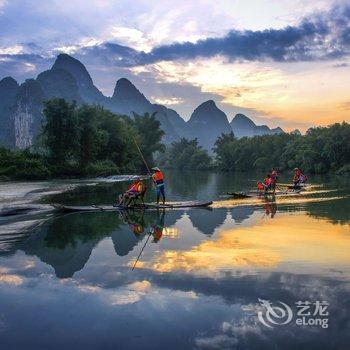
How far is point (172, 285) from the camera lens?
955 centimetres

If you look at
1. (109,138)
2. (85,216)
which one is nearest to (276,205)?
(85,216)

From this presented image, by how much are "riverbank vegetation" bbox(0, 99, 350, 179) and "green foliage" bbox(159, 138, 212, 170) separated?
397 mm

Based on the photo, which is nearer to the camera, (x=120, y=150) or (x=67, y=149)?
(x=67, y=149)

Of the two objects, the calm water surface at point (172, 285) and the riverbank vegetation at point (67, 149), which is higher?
the riverbank vegetation at point (67, 149)

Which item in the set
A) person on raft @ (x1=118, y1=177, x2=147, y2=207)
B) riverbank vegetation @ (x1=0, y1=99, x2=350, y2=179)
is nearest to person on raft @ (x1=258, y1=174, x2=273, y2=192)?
person on raft @ (x1=118, y1=177, x2=147, y2=207)

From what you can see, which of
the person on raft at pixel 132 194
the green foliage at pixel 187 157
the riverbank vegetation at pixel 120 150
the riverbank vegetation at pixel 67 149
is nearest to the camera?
the person on raft at pixel 132 194

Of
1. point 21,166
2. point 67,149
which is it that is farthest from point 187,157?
point 21,166

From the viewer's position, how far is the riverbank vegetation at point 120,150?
6075 cm

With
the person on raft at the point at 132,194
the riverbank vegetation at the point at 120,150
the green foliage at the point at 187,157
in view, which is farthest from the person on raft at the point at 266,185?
the green foliage at the point at 187,157

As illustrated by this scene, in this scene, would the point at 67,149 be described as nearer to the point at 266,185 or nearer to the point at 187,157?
the point at 266,185

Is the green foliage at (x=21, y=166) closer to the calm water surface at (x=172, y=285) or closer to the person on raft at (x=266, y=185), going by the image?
the person on raft at (x=266, y=185)

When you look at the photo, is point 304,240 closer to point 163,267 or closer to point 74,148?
point 163,267

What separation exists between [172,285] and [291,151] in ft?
337

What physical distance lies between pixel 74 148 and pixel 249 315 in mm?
57425
